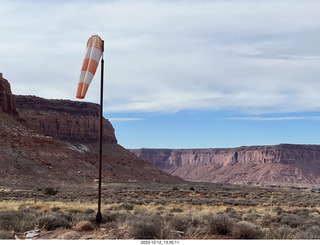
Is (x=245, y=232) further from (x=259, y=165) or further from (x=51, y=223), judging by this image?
(x=259, y=165)

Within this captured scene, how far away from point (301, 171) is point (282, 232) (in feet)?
523

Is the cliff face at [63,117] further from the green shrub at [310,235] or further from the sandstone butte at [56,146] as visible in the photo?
the green shrub at [310,235]

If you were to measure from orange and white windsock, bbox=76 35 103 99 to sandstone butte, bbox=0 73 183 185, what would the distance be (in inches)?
1704

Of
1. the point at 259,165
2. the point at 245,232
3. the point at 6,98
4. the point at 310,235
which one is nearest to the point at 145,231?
the point at 245,232

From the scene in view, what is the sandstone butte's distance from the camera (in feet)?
196

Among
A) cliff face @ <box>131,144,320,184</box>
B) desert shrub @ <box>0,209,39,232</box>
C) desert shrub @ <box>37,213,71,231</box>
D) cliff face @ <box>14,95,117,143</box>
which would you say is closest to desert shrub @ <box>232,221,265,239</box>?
desert shrub @ <box>37,213,71,231</box>

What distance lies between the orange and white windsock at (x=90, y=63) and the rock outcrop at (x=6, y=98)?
2632 inches

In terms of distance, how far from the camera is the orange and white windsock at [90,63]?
10.3 m

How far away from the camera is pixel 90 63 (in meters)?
10.5

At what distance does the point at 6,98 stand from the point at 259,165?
124 meters

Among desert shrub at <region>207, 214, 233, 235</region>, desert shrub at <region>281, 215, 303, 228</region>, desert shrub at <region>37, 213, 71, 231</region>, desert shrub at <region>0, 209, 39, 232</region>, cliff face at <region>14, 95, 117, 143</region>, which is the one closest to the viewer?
desert shrub at <region>207, 214, 233, 235</region>

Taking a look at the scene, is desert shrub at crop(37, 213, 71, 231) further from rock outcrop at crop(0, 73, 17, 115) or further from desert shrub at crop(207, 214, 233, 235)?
rock outcrop at crop(0, 73, 17, 115)

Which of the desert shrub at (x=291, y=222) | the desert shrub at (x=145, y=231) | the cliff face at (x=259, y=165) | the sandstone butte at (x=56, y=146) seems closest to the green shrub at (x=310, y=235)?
the desert shrub at (x=291, y=222)

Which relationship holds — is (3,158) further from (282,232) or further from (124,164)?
(282,232)
